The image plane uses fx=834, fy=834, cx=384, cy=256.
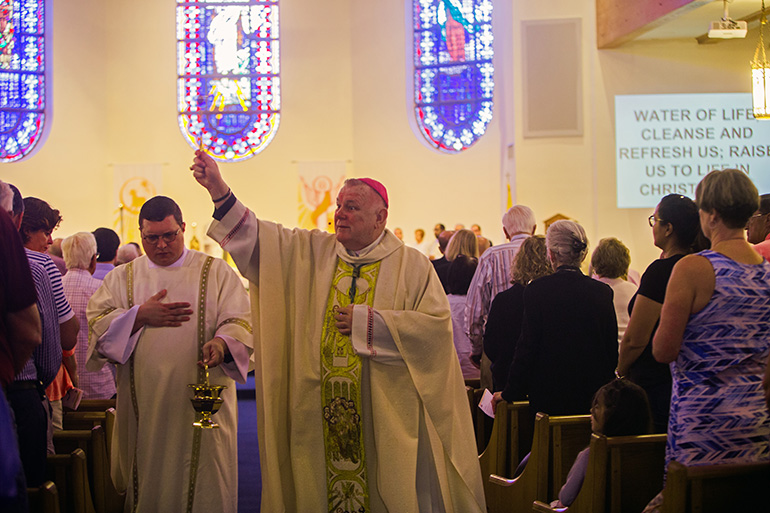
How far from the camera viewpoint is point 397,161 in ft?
51.1

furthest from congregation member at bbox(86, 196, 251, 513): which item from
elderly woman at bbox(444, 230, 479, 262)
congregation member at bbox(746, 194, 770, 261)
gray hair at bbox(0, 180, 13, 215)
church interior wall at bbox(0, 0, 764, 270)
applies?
church interior wall at bbox(0, 0, 764, 270)

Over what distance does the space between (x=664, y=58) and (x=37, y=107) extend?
11735 mm

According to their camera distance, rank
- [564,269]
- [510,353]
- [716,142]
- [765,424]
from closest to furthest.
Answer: [765,424], [564,269], [510,353], [716,142]

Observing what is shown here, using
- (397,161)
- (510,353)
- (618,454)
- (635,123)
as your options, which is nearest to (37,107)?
(397,161)

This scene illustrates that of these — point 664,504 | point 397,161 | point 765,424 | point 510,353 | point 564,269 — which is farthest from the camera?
point 397,161

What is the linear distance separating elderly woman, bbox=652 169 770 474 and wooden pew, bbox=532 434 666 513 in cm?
21

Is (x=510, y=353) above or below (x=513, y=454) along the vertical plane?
above

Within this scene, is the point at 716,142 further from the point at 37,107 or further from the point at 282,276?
the point at 37,107

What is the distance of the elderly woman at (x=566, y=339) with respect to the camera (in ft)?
12.2

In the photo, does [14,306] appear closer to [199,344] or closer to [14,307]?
[14,307]

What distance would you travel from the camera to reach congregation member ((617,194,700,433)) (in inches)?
133

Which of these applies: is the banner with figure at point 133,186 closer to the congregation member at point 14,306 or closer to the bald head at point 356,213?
the bald head at point 356,213

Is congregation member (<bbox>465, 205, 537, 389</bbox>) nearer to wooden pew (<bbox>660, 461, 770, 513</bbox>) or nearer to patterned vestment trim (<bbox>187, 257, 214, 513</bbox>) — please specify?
patterned vestment trim (<bbox>187, 257, 214, 513</bbox>)

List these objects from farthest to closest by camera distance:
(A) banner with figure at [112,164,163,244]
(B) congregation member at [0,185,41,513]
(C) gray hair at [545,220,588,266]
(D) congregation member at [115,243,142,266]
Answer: (A) banner with figure at [112,164,163,244], (D) congregation member at [115,243,142,266], (C) gray hair at [545,220,588,266], (B) congregation member at [0,185,41,513]
